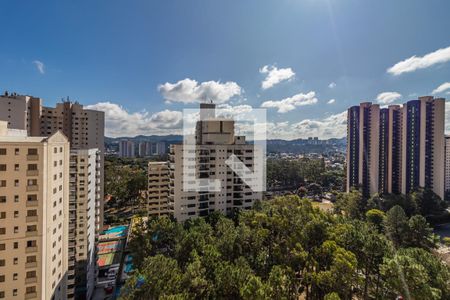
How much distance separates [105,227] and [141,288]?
56.8ft

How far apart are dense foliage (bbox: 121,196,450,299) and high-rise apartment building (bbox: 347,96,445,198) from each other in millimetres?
19298

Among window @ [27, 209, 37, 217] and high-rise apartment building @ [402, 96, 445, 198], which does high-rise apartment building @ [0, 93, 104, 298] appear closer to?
window @ [27, 209, 37, 217]

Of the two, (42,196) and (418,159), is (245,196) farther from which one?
(418,159)

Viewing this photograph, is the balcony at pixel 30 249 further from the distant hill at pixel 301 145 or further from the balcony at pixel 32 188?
the distant hill at pixel 301 145

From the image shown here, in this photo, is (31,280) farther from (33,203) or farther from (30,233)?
(33,203)

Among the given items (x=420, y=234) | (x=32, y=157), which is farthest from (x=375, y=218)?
(x=32, y=157)

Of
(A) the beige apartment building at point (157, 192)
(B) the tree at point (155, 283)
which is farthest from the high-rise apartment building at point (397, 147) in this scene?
(B) the tree at point (155, 283)

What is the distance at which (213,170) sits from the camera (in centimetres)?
1847

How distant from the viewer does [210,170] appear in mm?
18391

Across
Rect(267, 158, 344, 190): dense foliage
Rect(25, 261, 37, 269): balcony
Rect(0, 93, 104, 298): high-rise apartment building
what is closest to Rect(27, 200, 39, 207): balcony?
Rect(25, 261, 37, 269): balcony

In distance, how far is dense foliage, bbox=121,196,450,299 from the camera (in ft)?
26.3

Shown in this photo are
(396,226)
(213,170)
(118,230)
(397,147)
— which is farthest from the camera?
(397,147)

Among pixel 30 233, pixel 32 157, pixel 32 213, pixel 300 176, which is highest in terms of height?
pixel 32 157

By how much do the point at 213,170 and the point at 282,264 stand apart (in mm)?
9544
